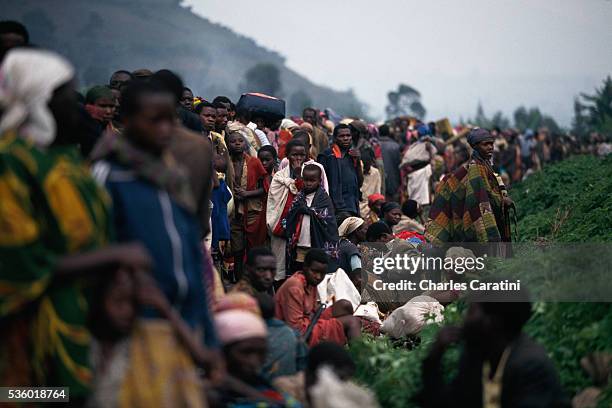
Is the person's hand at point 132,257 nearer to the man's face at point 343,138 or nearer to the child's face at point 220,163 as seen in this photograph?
the child's face at point 220,163

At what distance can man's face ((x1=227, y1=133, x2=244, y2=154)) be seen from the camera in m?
11.1

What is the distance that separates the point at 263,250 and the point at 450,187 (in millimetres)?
3926

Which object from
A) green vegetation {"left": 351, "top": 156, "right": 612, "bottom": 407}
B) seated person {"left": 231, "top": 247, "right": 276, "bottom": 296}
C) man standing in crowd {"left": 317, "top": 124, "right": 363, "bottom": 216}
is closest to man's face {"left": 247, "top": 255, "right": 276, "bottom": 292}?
seated person {"left": 231, "top": 247, "right": 276, "bottom": 296}

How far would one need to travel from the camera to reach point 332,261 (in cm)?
1047

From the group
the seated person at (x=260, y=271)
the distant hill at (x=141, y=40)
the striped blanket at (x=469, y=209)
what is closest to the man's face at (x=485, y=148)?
the striped blanket at (x=469, y=209)

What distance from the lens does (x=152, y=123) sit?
4.65 metres

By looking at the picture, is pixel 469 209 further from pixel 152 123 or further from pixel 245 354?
pixel 152 123

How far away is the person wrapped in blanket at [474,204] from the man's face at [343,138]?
2068mm

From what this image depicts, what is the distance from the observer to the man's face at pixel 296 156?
10.9 metres

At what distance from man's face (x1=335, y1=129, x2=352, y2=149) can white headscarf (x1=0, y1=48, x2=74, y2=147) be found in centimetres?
863

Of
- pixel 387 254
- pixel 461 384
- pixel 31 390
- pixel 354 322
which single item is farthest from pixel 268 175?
pixel 31 390

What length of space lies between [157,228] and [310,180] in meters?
6.09

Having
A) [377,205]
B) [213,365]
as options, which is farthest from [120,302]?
[377,205]

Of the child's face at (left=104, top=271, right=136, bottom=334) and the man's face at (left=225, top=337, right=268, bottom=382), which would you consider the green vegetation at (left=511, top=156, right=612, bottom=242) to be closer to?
the man's face at (left=225, top=337, right=268, bottom=382)
